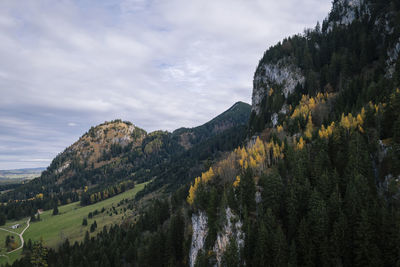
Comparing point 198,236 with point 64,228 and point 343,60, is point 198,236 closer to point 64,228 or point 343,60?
point 343,60

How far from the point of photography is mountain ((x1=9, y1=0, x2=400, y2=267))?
49094 millimetres

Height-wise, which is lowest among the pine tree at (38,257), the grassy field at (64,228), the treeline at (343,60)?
the grassy field at (64,228)

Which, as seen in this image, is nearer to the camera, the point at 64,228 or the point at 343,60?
the point at 343,60

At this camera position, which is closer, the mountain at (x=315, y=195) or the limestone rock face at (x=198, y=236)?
the mountain at (x=315, y=195)

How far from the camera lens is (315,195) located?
5588cm

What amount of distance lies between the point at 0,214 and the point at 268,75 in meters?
270

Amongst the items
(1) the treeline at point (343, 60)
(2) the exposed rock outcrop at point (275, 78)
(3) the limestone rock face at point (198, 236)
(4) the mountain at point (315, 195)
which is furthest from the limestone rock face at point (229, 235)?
(2) the exposed rock outcrop at point (275, 78)

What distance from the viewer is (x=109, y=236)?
4776 inches

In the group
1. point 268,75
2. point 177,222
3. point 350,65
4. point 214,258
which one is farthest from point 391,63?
point 177,222

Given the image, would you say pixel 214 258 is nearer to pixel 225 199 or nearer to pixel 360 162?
pixel 225 199

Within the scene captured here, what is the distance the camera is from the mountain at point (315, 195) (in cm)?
4909

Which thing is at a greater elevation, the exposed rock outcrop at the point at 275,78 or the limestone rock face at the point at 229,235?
the exposed rock outcrop at the point at 275,78

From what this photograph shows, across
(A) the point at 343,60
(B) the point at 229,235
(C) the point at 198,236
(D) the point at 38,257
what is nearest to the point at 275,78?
(A) the point at 343,60

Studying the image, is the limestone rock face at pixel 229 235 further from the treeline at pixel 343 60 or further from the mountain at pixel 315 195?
the treeline at pixel 343 60
